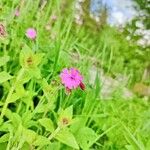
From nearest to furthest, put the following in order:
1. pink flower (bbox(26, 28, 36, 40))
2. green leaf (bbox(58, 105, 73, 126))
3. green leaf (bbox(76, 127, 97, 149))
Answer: green leaf (bbox(58, 105, 73, 126)) → green leaf (bbox(76, 127, 97, 149)) → pink flower (bbox(26, 28, 36, 40))

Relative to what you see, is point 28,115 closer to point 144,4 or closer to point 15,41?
point 15,41

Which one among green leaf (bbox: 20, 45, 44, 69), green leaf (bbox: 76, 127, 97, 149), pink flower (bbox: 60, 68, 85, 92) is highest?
green leaf (bbox: 20, 45, 44, 69)

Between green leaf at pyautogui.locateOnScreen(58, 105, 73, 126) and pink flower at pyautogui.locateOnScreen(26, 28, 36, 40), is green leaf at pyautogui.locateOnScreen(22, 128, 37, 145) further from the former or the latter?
pink flower at pyautogui.locateOnScreen(26, 28, 36, 40)

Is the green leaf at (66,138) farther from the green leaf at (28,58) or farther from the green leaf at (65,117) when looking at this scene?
the green leaf at (28,58)

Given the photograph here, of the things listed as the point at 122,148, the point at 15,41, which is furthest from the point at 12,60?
the point at 122,148

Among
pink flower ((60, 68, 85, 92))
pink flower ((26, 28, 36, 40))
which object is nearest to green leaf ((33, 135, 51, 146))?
pink flower ((60, 68, 85, 92))

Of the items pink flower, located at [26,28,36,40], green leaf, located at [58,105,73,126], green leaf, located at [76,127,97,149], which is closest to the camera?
green leaf, located at [58,105,73,126]

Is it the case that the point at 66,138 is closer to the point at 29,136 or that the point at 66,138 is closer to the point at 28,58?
the point at 29,136

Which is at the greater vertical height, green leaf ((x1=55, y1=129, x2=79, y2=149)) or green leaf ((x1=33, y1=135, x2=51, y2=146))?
green leaf ((x1=55, y1=129, x2=79, y2=149))

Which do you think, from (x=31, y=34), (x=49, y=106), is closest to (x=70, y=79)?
(x=49, y=106)
